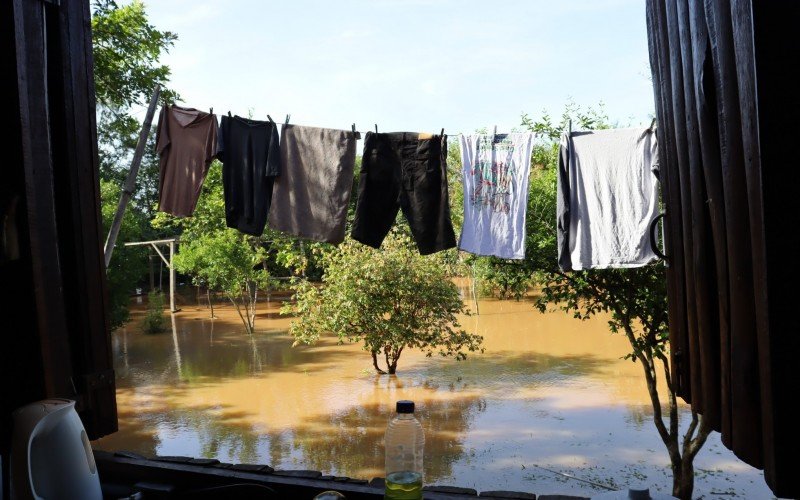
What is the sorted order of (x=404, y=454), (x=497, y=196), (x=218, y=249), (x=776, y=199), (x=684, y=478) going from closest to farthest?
(x=776, y=199), (x=404, y=454), (x=497, y=196), (x=684, y=478), (x=218, y=249)

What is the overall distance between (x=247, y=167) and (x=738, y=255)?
337cm

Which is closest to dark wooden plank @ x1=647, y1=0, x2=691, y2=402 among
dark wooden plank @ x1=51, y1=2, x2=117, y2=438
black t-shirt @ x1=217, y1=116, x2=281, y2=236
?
dark wooden plank @ x1=51, y1=2, x2=117, y2=438

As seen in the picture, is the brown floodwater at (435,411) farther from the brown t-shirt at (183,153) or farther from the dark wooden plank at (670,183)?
the dark wooden plank at (670,183)

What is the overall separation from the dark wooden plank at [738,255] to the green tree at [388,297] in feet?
23.0

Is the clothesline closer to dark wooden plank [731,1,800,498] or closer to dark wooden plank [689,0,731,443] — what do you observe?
dark wooden plank [689,0,731,443]

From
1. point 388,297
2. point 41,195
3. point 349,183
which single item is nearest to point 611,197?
point 349,183

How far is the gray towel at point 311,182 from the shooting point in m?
3.97

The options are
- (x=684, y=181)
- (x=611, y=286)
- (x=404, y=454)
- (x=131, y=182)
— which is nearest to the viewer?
(x=684, y=181)

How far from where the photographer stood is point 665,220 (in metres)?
1.71

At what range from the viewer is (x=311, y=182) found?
3.99 metres

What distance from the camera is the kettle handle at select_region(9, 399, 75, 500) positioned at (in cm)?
121

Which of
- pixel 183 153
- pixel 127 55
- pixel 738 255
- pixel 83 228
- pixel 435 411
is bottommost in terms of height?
pixel 435 411

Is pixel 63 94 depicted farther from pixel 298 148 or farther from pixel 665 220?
pixel 298 148

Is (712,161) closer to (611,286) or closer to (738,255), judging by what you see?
(738,255)
